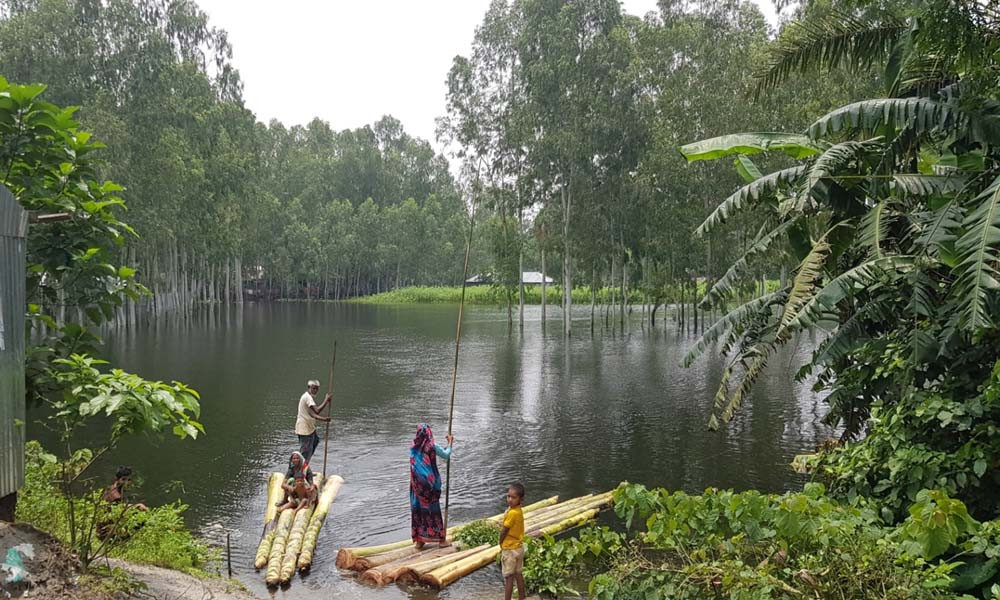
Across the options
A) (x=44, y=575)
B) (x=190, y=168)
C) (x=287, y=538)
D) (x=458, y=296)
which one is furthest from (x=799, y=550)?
A: (x=458, y=296)

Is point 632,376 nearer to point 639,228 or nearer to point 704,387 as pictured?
point 704,387

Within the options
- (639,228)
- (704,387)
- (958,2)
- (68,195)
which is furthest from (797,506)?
(639,228)

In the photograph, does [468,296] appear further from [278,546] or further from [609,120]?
[278,546]

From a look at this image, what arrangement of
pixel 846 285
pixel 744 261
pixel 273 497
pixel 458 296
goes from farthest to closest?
1. pixel 458 296
2. pixel 273 497
3. pixel 744 261
4. pixel 846 285

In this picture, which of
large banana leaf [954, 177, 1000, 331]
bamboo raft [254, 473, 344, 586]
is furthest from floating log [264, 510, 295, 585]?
large banana leaf [954, 177, 1000, 331]

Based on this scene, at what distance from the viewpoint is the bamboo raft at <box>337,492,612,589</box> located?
754 centimetres

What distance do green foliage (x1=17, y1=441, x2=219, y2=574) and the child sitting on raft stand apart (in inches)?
46.6

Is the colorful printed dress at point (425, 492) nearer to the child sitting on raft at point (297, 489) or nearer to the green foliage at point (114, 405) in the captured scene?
the child sitting on raft at point (297, 489)

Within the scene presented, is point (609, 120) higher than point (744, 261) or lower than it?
higher

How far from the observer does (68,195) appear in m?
6.19

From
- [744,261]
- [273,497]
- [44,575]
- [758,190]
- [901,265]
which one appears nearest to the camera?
[44,575]

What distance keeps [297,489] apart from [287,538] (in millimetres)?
984

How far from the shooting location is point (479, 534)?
28.7ft

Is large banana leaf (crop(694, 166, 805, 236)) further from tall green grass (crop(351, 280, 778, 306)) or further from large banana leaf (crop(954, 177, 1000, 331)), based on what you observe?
tall green grass (crop(351, 280, 778, 306))
